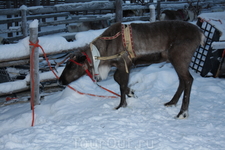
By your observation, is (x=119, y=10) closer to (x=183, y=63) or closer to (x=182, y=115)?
(x=183, y=63)

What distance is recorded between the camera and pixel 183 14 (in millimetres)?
13422

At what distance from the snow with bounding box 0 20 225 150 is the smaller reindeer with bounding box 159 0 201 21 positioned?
6858 mm

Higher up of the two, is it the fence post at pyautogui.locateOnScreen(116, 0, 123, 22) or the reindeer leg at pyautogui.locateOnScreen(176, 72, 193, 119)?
the fence post at pyautogui.locateOnScreen(116, 0, 123, 22)

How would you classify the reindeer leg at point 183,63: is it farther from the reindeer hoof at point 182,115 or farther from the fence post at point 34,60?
the fence post at point 34,60

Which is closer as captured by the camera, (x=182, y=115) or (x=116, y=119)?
(x=116, y=119)

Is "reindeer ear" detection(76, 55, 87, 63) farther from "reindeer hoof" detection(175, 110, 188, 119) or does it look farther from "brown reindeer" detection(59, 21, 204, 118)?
"reindeer hoof" detection(175, 110, 188, 119)

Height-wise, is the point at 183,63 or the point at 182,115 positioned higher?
the point at 183,63

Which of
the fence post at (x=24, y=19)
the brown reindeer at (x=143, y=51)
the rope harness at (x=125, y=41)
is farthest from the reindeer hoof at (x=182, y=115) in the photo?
the fence post at (x=24, y=19)

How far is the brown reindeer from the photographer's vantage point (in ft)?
14.5

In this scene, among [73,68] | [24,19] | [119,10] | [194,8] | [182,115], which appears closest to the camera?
[182,115]

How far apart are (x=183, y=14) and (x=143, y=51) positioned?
9.80m

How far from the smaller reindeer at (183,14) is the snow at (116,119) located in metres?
6.86

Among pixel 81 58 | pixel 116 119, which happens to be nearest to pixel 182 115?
pixel 116 119

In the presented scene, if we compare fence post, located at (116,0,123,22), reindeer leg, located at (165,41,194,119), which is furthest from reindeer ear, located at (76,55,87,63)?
fence post, located at (116,0,123,22)
